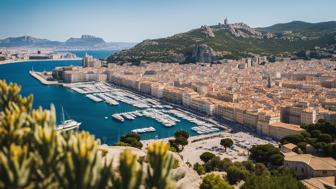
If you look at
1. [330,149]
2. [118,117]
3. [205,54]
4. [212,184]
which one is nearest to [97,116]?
[118,117]

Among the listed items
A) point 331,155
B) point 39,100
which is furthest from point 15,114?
point 39,100

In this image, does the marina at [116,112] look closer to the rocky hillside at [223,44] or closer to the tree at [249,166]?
the tree at [249,166]

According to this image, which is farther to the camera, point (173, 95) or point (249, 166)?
point (173, 95)

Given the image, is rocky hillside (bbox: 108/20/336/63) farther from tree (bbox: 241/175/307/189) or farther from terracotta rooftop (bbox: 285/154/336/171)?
tree (bbox: 241/175/307/189)

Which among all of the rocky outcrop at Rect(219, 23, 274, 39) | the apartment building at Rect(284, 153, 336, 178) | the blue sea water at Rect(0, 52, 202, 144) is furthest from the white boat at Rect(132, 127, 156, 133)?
the rocky outcrop at Rect(219, 23, 274, 39)

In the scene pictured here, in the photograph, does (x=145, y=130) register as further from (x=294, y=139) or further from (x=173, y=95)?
(x=173, y=95)

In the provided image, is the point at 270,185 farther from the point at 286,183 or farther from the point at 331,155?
the point at 331,155
